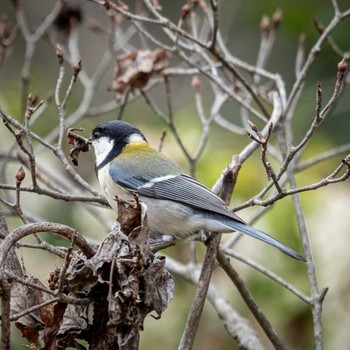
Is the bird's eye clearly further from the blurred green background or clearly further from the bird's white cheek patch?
the blurred green background

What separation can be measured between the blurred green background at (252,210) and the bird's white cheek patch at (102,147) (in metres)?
0.48

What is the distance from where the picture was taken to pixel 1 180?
3.31m

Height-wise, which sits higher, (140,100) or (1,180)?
(140,100)

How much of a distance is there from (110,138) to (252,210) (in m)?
0.75

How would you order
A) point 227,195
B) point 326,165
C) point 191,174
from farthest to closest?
point 326,165 < point 191,174 < point 227,195

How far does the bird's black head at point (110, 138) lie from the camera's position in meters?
3.29

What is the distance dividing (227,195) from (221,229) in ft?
0.58

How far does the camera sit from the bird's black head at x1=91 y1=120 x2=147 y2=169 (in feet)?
10.8

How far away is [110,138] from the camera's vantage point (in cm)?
332

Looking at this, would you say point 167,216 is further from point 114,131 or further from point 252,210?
point 252,210

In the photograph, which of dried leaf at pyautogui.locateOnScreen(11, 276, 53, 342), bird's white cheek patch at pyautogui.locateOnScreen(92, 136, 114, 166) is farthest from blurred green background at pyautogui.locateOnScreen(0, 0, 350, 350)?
bird's white cheek patch at pyautogui.locateOnScreen(92, 136, 114, 166)

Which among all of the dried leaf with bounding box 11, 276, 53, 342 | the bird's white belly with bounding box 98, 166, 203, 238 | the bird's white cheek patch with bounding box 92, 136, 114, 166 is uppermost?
the bird's white cheek patch with bounding box 92, 136, 114, 166

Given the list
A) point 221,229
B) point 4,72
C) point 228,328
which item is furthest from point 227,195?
point 4,72

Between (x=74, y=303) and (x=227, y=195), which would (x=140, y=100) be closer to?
(x=227, y=195)
